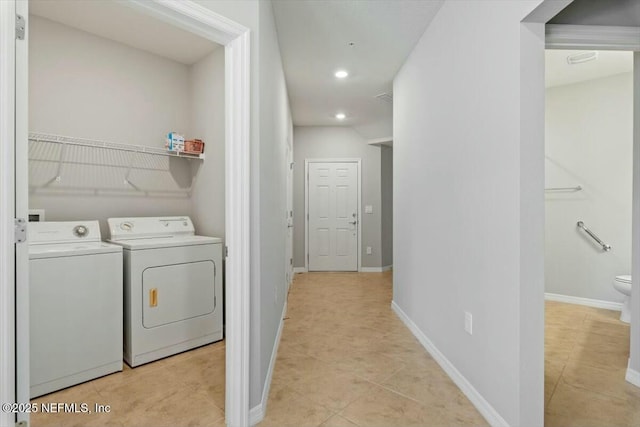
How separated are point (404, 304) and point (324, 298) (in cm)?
120

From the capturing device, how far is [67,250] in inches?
81.6

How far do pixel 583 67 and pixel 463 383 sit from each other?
3441mm

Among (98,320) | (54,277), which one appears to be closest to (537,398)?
(98,320)

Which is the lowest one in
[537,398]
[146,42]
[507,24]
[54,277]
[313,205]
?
[537,398]

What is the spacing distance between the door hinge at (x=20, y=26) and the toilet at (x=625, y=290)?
4.40 meters

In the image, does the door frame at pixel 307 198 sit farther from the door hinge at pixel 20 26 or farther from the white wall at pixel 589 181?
the door hinge at pixel 20 26

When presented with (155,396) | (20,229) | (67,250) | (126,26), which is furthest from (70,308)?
(126,26)

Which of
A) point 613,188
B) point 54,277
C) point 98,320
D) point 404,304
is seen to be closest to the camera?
point 54,277

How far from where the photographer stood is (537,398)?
4.91ft

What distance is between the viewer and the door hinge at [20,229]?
104 centimetres

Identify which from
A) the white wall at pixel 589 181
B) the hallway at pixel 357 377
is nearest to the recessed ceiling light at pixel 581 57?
the white wall at pixel 589 181

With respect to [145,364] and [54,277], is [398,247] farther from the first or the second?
[54,277]

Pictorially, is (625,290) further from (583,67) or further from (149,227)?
(149,227)

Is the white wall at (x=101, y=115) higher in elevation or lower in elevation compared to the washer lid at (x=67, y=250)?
higher
